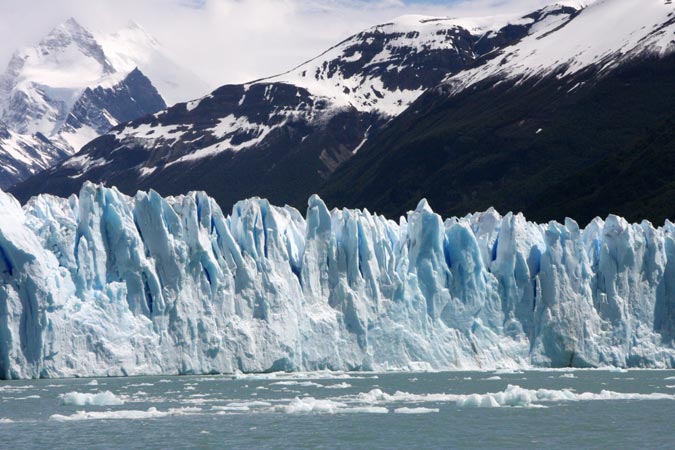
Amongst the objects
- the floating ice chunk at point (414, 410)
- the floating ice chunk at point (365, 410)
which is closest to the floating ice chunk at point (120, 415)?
the floating ice chunk at point (365, 410)

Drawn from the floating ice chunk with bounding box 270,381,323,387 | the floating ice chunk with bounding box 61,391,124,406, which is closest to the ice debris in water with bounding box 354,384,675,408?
the floating ice chunk with bounding box 270,381,323,387

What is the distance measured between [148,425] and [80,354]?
1372cm

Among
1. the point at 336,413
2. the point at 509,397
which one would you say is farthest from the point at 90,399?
the point at 509,397

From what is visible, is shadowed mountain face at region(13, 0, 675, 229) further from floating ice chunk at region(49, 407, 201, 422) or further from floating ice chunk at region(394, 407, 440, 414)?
floating ice chunk at region(49, 407, 201, 422)

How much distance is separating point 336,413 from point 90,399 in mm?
7734

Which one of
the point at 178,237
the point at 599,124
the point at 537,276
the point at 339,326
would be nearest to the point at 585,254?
the point at 537,276

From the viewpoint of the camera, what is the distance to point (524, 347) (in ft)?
168

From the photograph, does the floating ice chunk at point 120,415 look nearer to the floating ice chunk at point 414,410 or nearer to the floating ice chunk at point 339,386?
the floating ice chunk at point 414,410

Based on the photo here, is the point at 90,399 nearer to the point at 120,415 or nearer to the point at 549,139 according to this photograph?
the point at 120,415

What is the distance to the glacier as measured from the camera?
149 feet

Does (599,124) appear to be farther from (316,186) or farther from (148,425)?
(148,425)

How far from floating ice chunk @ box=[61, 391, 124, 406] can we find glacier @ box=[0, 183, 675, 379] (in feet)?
27.4

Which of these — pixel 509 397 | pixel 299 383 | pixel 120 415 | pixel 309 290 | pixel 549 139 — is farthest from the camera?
pixel 549 139

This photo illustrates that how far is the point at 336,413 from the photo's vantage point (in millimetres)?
34844
